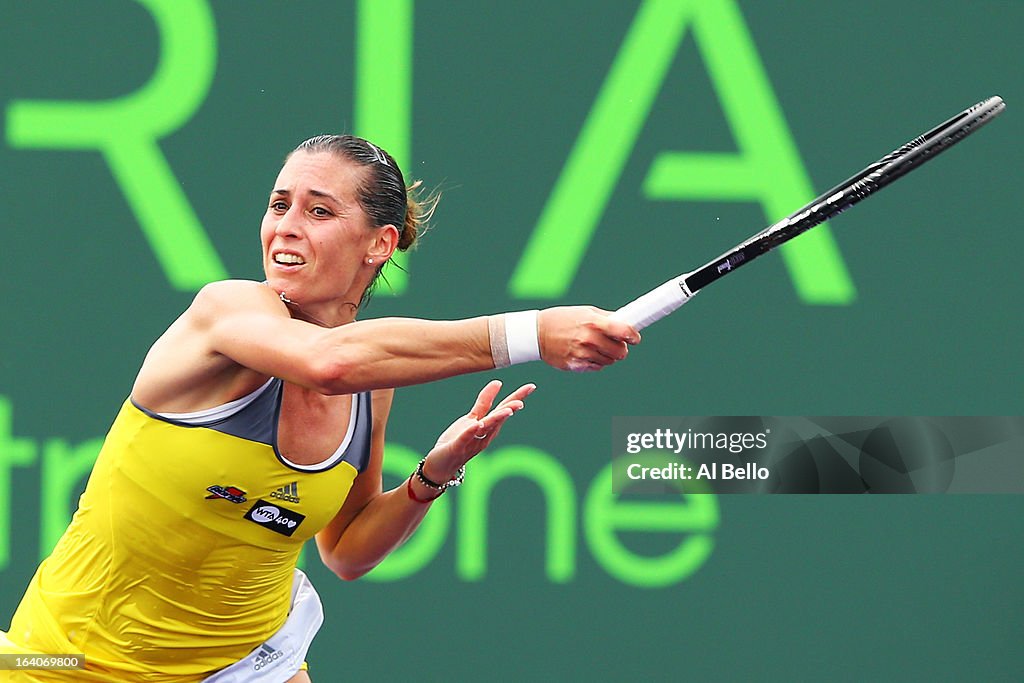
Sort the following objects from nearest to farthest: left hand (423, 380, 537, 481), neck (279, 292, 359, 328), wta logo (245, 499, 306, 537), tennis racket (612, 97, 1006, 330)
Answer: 1. tennis racket (612, 97, 1006, 330)
2. wta logo (245, 499, 306, 537)
3. neck (279, 292, 359, 328)
4. left hand (423, 380, 537, 481)

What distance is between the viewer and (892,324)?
4.46 metres

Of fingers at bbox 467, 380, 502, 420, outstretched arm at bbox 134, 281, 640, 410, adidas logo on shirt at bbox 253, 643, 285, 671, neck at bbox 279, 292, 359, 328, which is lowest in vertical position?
adidas logo on shirt at bbox 253, 643, 285, 671

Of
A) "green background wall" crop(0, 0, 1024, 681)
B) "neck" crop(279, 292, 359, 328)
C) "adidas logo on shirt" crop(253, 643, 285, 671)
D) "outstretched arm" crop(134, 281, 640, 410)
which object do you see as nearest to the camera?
"outstretched arm" crop(134, 281, 640, 410)

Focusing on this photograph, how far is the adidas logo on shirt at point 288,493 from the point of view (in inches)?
103

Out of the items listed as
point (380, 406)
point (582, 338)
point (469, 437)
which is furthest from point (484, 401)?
point (582, 338)

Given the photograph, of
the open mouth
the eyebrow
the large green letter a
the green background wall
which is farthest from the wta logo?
the large green letter a

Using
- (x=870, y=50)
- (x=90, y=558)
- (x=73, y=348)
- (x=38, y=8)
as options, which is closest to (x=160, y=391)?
(x=90, y=558)

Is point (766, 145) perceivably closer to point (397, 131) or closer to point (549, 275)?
point (549, 275)

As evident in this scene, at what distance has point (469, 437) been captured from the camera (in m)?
2.90

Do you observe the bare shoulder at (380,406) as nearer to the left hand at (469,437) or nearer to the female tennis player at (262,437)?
the female tennis player at (262,437)

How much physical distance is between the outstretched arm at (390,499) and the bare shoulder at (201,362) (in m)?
0.55

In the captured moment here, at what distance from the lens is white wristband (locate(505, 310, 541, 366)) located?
226cm

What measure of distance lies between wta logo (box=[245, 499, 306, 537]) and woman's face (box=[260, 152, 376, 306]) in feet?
1.46

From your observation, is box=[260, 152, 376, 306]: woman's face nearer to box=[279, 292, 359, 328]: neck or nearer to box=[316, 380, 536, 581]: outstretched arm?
box=[279, 292, 359, 328]: neck
